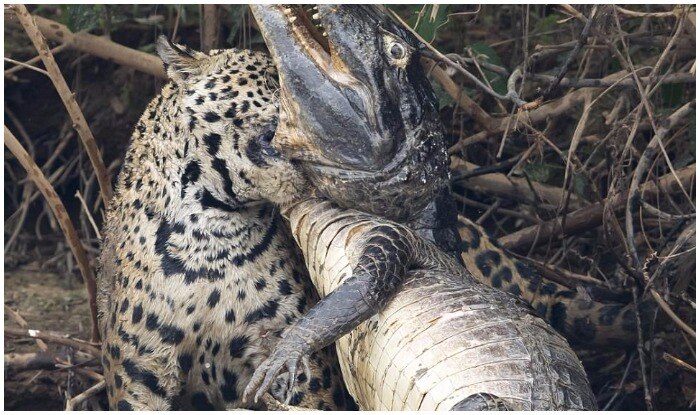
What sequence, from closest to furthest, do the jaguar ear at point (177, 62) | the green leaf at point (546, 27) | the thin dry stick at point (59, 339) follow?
the jaguar ear at point (177, 62) < the thin dry stick at point (59, 339) < the green leaf at point (546, 27)

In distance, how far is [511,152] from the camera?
18.9 feet

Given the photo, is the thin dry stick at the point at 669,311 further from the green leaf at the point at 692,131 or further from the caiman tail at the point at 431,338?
the green leaf at the point at 692,131

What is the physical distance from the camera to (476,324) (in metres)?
3.50

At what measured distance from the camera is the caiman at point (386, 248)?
3369 millimetres

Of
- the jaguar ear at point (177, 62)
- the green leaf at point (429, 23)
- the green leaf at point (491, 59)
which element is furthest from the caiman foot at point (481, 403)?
the green leaf at point (491, 59)

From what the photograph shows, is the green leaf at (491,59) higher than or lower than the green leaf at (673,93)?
higher

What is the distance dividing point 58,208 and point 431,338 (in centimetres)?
173

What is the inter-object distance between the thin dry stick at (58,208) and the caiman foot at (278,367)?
58.0 inches

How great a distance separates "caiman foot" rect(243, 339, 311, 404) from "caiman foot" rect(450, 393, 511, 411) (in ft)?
1.42

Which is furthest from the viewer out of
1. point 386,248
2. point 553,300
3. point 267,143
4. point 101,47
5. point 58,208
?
point 101,47

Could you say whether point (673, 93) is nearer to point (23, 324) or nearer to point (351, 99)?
point (351, 99)

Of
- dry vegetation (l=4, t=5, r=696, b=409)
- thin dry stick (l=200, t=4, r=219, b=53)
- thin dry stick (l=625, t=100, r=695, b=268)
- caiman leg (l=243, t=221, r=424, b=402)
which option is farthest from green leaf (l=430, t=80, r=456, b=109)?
caiman leg (l=243, t=221, r=424, b=402)

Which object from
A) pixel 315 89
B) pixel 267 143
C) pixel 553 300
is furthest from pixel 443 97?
pixel 315 89

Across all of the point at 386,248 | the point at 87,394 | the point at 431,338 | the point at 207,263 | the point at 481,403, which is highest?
the point at 386,248
